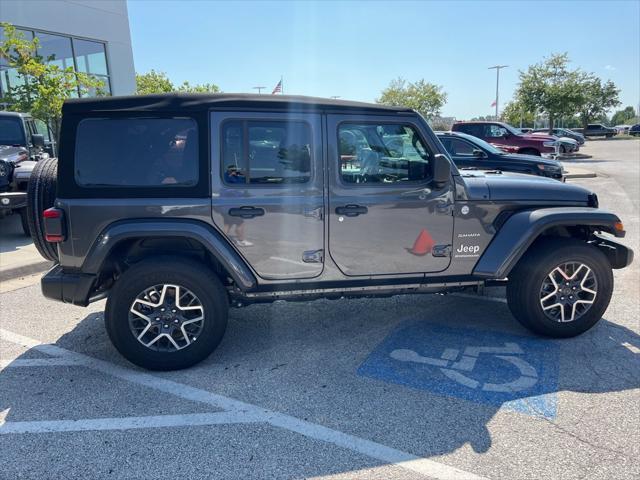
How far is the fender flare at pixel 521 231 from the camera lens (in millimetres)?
3695

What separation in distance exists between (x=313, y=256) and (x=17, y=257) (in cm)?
487

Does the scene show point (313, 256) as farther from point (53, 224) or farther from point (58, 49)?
point (58, 49)

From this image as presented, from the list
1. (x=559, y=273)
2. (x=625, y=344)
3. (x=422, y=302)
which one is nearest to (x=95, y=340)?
(x=422, y=302)

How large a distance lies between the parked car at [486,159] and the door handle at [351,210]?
20.7 feet

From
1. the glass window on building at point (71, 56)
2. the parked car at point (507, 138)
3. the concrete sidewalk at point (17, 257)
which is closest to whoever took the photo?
the concrete sidewalk at point (17, 257)

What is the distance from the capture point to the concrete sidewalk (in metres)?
5.82

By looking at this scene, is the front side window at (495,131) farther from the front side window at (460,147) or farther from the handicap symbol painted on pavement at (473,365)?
the handicap symbol painted on pavement at (473,365)

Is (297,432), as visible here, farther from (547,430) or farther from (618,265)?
(618,265)

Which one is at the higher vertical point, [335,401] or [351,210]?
[351,210]

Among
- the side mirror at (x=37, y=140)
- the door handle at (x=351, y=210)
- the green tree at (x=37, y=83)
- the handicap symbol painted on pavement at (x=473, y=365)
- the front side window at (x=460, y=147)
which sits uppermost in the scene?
the green tree at (x=37, y=83)

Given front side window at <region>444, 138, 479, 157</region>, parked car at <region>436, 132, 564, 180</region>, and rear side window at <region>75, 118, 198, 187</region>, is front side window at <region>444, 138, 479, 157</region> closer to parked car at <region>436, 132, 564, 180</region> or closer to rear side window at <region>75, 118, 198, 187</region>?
parked car at <region>436, 132, 564, 180</region>

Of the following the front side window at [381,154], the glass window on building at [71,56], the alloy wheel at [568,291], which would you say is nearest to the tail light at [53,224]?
the front side window at [381,154]

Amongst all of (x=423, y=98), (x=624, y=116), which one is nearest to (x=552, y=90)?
(x=423, y=98)

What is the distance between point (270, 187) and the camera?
3.46 meters
